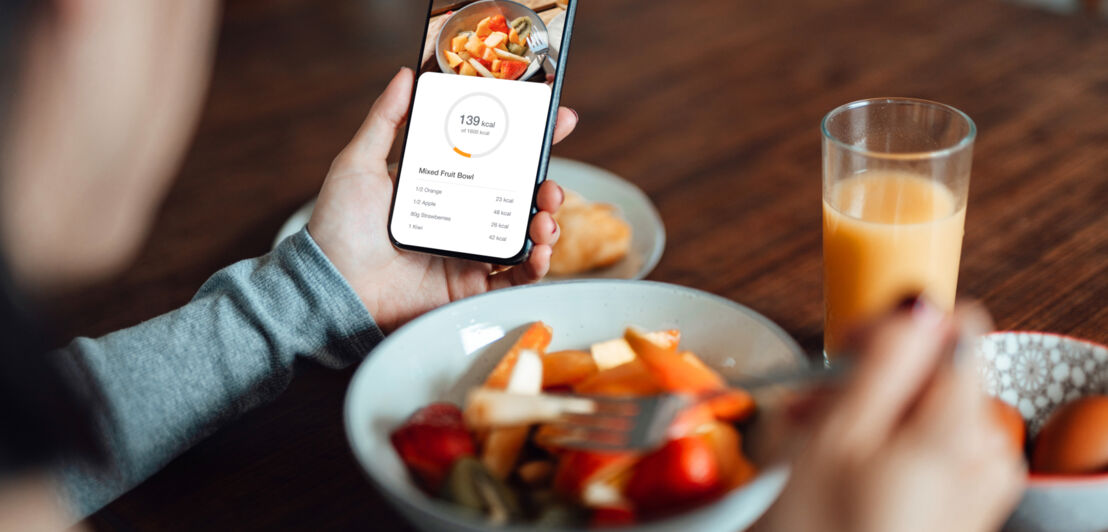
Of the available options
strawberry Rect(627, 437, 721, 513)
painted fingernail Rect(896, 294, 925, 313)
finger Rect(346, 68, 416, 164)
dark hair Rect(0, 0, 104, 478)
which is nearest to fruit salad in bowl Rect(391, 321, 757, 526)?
strawberry Rect(627, 437, 721, 513)

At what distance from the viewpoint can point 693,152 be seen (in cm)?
124

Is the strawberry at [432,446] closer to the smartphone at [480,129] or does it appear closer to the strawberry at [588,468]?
the strawberry at [588,468]

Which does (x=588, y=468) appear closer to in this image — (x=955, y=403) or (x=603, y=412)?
(x=603, y=412)

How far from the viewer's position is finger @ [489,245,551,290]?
889mm

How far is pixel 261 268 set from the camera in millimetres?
864

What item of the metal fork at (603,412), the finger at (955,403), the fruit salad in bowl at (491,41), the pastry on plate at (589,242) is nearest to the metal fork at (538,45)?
the fruit salad in bowl at (491,41)

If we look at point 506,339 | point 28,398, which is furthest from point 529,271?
point 28,398

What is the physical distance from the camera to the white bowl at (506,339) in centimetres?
63

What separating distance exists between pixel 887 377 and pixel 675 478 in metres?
0.14

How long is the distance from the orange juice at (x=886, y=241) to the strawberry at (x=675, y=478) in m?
0.27

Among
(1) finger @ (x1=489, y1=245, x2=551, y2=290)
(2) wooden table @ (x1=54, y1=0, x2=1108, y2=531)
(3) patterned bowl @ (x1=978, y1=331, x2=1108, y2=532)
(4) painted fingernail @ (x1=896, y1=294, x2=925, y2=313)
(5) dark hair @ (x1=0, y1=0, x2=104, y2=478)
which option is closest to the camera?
(5) dark hair @ (x1=0, y1=0, x2=104, y2=478)

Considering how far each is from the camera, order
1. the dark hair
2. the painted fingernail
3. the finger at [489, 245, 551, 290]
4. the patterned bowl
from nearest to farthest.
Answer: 1. the dark hair
2. the painted fingernail
3. the patterned bowl
4. the finger at [489, 245, 551, 290]

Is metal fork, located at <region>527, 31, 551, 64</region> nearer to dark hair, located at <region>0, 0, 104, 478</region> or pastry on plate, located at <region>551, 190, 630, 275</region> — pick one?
pastry on plate, located at <region>551, 190, 630, 275</region>

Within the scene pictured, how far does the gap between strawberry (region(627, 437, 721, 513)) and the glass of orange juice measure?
0.23 meters
